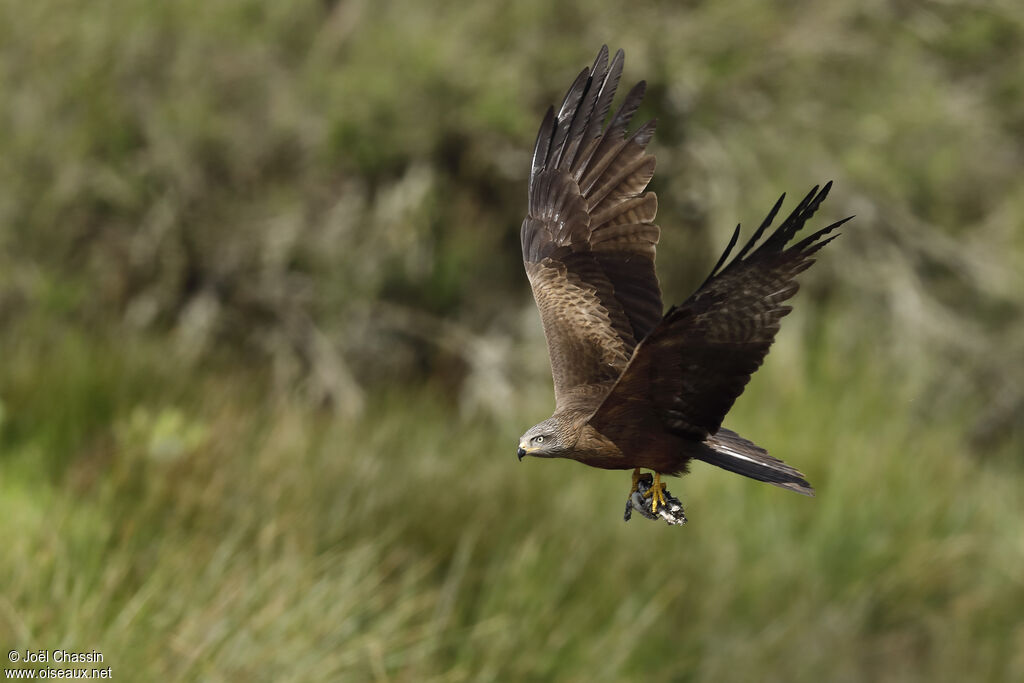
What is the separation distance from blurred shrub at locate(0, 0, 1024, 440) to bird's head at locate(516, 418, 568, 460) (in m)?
5.80

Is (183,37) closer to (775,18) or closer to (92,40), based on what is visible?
(92,40)

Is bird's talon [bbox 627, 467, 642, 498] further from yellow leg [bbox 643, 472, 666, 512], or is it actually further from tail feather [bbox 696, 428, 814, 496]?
tail feather [bbox 696, 428, 814, 496]

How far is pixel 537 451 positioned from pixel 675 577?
4.71 metres

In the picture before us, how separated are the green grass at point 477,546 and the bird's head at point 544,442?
2398 millimetres

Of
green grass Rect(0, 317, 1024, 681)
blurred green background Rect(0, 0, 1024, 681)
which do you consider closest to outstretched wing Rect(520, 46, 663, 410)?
green grass Rect(0, 317, 1024, 681)

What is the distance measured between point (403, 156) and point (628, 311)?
6.04 m

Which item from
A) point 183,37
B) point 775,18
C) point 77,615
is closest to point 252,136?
point 183,37

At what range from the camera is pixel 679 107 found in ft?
26.8

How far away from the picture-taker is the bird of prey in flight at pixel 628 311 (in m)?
1.96

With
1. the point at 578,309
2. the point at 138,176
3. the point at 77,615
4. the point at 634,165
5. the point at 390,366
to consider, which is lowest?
the point at 77,615

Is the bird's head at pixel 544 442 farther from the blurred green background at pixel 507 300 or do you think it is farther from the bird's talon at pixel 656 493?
the blurred green background at pixel 507 300

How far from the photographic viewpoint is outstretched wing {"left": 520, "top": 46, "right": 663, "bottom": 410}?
2613 mm

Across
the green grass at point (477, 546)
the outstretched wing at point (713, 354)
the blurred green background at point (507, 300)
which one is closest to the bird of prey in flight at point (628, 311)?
the outstretched wing at point (713, 354)

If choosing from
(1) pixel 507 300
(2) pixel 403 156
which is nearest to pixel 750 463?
(2) pixel 403 156
